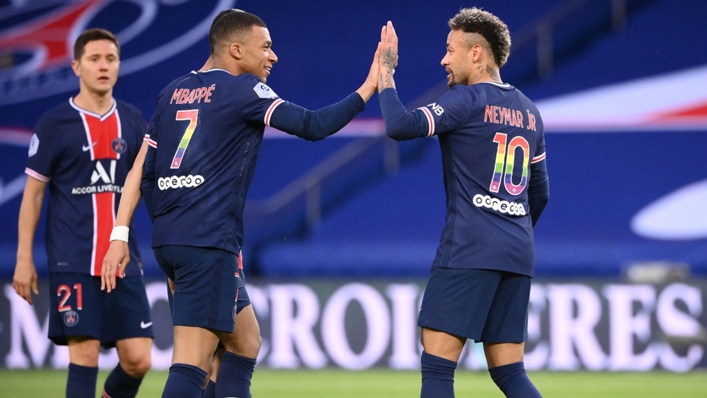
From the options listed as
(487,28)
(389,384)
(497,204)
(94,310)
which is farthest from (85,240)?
(389,384)

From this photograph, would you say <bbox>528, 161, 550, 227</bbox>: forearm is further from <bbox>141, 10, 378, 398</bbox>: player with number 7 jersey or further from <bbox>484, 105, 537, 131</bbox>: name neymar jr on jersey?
<bbox>141, 10, 378, 398</bbox>: player with number 7 jersey

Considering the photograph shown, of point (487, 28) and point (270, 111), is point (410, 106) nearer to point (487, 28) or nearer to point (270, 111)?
point (487, 28)

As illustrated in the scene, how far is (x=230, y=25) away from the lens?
4.12 metres

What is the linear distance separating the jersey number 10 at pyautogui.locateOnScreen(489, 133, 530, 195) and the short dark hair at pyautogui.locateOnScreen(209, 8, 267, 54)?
111cm

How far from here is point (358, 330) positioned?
875 cm

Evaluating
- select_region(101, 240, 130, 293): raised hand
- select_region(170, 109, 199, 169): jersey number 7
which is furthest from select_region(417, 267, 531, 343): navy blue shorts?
select_region(101, 240, 130, 293): raised hand

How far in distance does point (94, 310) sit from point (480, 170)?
2.09 metres

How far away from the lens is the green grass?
7.26 m

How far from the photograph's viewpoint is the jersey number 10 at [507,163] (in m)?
4.06

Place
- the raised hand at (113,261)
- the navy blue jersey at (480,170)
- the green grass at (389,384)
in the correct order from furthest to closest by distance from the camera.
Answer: the green grass at (389,384) < the raised hand at (113,261) < the navy blue jersey at (480,170)

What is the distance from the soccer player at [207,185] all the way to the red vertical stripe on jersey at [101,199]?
1010 mm

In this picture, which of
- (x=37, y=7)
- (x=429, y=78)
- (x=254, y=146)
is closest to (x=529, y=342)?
(x=429, y=78)

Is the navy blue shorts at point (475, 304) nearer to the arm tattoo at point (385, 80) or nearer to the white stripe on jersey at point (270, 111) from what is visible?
the arm tattoo at point (385, 80)

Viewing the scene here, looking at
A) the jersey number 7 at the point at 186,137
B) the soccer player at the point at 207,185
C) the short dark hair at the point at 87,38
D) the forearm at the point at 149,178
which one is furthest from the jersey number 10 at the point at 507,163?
the short dark hair at the point at 87,38
